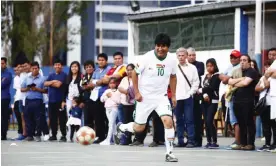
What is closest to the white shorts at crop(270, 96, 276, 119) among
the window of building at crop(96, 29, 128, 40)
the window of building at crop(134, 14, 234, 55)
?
the window of building at crop(134, 14, 234, 55)

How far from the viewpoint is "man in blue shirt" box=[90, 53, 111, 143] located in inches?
998

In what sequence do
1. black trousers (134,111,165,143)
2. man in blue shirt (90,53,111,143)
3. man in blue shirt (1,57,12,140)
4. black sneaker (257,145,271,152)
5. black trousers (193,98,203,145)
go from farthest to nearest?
man in blue shirt (1,57,12,140) < man in blue shirt (90,53,111,143) < black trousers (134,111,165,143) < black trousers (193,98,203,145) < black sneaker (257,145,271,152)

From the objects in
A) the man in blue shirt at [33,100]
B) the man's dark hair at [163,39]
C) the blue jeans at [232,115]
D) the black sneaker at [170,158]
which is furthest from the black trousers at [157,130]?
the black sneaker at [170,158]

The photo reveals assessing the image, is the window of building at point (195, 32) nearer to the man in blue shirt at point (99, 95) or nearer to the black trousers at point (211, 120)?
the man in blue shirt at point (99, 95)

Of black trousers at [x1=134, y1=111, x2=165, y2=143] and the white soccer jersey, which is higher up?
the white soccer jersey

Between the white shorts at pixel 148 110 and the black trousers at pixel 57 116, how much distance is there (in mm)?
7600

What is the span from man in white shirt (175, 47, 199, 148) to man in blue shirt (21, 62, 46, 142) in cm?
488

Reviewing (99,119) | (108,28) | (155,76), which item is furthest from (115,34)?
(155,76)

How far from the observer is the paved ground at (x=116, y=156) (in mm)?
17656

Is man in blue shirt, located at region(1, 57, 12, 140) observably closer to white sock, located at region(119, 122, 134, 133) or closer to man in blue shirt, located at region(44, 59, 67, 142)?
man in blue shirt, located at region(44, 59, 67, 142)

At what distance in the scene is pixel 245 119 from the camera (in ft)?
72.3

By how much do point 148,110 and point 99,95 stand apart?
6.57 meters

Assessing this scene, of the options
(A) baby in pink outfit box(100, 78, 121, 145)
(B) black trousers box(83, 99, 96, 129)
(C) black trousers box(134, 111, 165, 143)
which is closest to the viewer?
(C) black trousers box(134, 111, 165, 143)

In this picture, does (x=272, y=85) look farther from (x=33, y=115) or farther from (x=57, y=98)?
(x=33, y=115)
